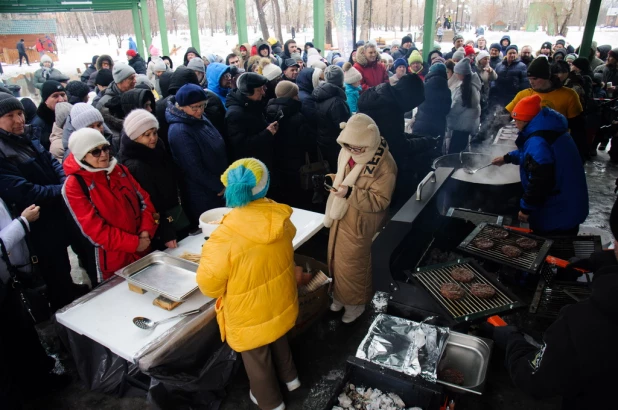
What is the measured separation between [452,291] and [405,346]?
65 cm

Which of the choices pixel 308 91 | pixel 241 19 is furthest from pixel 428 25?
pixel 308 91

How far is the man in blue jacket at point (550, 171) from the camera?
347cm

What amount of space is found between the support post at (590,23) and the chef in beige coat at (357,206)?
7622 mm

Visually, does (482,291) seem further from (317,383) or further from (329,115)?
(329,115)

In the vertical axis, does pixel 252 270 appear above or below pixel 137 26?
below

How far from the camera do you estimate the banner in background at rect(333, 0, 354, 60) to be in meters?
11.4

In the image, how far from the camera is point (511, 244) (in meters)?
3.27

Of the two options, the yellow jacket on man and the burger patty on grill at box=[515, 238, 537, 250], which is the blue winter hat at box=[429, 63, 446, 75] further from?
the yellow jacket on man

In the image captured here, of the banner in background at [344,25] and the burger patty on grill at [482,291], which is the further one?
the banner in background at [344,25]

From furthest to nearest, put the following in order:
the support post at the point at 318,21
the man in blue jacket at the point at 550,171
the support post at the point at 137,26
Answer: the support post at the point at 137,26 < the support post at the point at 318,21 < the man in blue jacket at the point at 550,171

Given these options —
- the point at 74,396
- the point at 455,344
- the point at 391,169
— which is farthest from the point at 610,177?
the point at 74,396

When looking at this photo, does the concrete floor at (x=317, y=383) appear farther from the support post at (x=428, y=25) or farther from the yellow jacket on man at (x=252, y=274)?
the support post at (x=428, y=25)

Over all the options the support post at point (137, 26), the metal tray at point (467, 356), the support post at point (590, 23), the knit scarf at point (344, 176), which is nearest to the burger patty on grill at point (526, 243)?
the metal tray at point (467, 356)

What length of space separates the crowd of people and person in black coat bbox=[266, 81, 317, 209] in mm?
15
